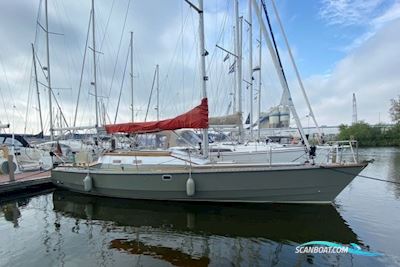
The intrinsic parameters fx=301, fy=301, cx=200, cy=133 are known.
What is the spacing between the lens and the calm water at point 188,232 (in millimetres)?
6695

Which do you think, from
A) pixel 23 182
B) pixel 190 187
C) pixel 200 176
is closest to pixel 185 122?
pixel 200 176

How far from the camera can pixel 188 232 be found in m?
8.42

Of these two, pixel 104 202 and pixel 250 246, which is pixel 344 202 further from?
pixel 104 202

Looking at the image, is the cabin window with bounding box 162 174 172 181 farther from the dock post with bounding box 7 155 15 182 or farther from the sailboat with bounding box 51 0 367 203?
the dock post with bounding box 7 155 15 182

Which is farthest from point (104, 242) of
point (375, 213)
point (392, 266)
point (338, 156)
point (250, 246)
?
point (375, 213)

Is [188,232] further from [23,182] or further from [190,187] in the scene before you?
[23,182]

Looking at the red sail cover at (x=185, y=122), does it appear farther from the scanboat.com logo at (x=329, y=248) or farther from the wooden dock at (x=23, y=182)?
the wooden dock at (x=23, y=182)

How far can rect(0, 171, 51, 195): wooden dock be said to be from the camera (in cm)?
1341

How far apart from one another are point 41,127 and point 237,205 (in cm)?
2314

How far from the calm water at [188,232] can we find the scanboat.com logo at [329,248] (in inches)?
7.6

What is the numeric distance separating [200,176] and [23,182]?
29.6ft

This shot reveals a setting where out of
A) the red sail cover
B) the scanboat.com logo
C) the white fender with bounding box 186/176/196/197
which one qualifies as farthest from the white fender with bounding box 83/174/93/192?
the scanboat.com logo

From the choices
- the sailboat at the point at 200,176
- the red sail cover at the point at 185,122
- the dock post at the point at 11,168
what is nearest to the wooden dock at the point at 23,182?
the dock post at the point at 11,168

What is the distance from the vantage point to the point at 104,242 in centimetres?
783
